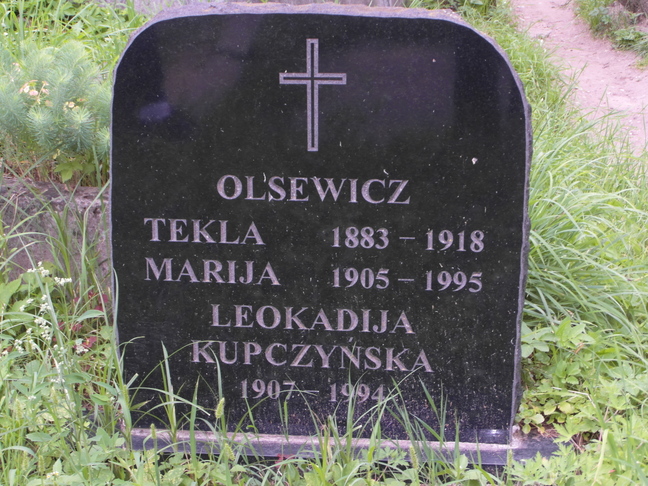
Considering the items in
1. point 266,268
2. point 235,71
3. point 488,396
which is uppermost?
point 235,71

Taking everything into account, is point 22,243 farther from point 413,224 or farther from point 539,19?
point 539,19

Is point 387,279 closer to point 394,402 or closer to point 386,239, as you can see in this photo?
point 386,239

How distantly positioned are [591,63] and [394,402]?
15.8ft

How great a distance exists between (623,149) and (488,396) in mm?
2632

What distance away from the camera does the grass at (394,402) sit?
5.89 ft

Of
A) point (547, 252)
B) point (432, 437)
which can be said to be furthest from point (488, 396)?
point (547, 252)

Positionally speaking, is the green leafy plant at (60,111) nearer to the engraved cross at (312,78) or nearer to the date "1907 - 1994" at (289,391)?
the engraved cross at (312,78)

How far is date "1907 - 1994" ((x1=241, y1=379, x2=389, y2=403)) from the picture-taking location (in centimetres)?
213

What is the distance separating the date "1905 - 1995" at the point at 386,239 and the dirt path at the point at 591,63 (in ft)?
9.13

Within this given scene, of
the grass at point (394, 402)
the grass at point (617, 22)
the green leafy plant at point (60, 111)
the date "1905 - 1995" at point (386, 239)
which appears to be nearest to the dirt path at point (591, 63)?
the grass at point (617, 22)

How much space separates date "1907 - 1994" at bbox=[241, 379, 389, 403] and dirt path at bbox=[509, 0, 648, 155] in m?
2.97

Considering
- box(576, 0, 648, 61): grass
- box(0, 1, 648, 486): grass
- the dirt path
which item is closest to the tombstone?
box(0, 1, 648, 486): grass

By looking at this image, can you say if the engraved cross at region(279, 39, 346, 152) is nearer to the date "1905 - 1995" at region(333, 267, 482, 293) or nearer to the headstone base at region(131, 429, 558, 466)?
the date "1905 - 1995" at region(333, 267, 482, 293)

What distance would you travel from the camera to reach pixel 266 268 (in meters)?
2.05
